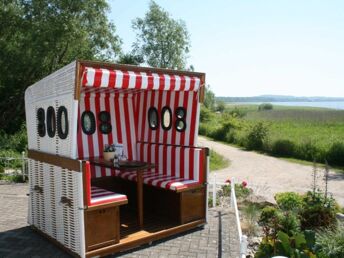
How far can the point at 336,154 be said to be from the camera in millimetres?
19812

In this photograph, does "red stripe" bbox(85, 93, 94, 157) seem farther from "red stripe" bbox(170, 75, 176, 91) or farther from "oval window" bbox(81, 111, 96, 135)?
"red stripe" bbox(170, 75, 176, 91)

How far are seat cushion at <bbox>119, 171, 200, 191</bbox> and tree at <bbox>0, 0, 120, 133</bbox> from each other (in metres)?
13.0

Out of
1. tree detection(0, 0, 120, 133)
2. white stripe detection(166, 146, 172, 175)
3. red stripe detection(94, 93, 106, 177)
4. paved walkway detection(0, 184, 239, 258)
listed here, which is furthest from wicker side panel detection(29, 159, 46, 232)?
tree detection(0, 0, 120, 133)

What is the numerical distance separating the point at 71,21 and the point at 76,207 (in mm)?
15423

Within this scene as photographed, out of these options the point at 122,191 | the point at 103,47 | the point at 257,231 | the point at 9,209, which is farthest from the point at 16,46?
the point at 257,231

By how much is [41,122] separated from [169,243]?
3.16m

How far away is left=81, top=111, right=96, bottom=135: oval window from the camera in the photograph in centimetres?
805

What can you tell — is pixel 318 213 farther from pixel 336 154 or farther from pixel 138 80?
pixel 336 154

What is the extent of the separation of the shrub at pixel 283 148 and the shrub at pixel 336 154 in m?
2.44

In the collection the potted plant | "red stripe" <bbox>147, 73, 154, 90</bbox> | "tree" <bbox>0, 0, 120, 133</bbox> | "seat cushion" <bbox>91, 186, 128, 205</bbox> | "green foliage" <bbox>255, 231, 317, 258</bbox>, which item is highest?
"tree" <bbox>0, 0, 120, 133</bbox>

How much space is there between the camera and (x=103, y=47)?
904 inches

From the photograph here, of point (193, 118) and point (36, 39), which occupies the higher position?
point (36, 39)

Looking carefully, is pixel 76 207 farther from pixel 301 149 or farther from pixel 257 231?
pixel 301 149

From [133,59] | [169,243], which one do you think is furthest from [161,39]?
[169,243]
